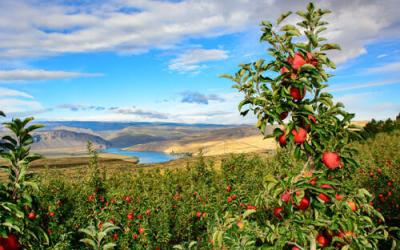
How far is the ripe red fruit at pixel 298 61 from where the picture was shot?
3.04 metres

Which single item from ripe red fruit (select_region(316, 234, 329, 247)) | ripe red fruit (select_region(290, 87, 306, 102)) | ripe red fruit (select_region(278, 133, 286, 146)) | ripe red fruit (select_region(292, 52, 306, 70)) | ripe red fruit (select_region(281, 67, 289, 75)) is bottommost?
ripe red fruit (select_region(316, 234, 329, 247))

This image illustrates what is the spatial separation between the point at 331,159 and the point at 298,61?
100 cm

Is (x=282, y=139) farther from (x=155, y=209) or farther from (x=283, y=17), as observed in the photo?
(x=155, y=209)

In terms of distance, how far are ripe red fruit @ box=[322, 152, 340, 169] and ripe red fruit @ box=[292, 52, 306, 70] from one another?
0.90m

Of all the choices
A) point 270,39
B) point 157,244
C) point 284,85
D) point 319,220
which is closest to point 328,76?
point 284,85

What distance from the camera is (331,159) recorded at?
3105 mm

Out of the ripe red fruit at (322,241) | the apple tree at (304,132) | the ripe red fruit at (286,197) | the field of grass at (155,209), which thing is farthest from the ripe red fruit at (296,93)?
the field of grass at (155,209)

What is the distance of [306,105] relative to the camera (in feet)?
9.74

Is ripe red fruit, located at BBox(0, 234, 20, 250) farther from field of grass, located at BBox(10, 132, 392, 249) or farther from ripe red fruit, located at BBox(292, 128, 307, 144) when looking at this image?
field of grass, located at BBox(10, 132, 392, 249)

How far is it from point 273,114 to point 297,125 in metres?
0.27

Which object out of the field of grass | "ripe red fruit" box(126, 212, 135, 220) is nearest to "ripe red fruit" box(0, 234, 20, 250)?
the field of grass

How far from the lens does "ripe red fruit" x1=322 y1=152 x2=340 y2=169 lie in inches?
122

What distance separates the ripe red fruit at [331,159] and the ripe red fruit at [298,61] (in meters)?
0.90

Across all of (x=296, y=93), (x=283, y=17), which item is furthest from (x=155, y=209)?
(x=283, y=17)
